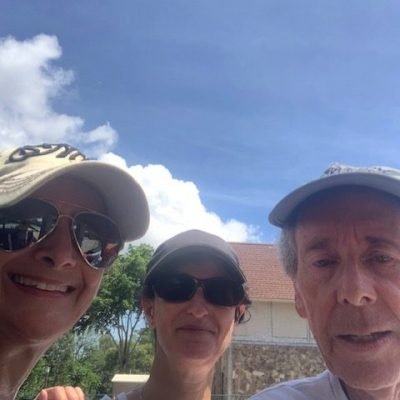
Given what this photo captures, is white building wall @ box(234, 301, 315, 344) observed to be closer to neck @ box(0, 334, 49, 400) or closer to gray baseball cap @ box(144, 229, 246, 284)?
gray baseball cap @ box(144, 229, 246, 284)

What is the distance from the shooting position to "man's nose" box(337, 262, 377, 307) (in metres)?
1.93

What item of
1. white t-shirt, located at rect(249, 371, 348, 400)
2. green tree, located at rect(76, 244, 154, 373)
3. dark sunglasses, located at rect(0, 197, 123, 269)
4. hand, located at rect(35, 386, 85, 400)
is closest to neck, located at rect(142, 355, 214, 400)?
white t-shirt, located at rect(249, 371, 348, 400)

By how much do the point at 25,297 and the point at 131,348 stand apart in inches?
1347

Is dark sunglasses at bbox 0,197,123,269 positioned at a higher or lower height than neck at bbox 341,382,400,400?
higher

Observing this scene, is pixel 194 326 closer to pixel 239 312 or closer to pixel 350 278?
pixel 239 312

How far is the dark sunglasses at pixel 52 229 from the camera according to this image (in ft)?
6.10

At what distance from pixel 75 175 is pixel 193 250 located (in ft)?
2.09

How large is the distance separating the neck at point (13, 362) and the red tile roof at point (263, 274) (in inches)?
539

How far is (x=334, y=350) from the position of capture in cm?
200

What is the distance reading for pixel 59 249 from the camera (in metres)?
1.98

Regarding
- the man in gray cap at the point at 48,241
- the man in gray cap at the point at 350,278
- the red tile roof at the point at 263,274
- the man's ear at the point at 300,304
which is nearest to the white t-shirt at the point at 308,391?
the man in gray cap at the point at 350,278

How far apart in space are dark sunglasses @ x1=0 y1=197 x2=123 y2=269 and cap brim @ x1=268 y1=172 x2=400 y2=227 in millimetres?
719

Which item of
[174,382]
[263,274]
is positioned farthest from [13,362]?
[263,274]

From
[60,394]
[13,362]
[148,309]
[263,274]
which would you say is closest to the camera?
[60,394]
